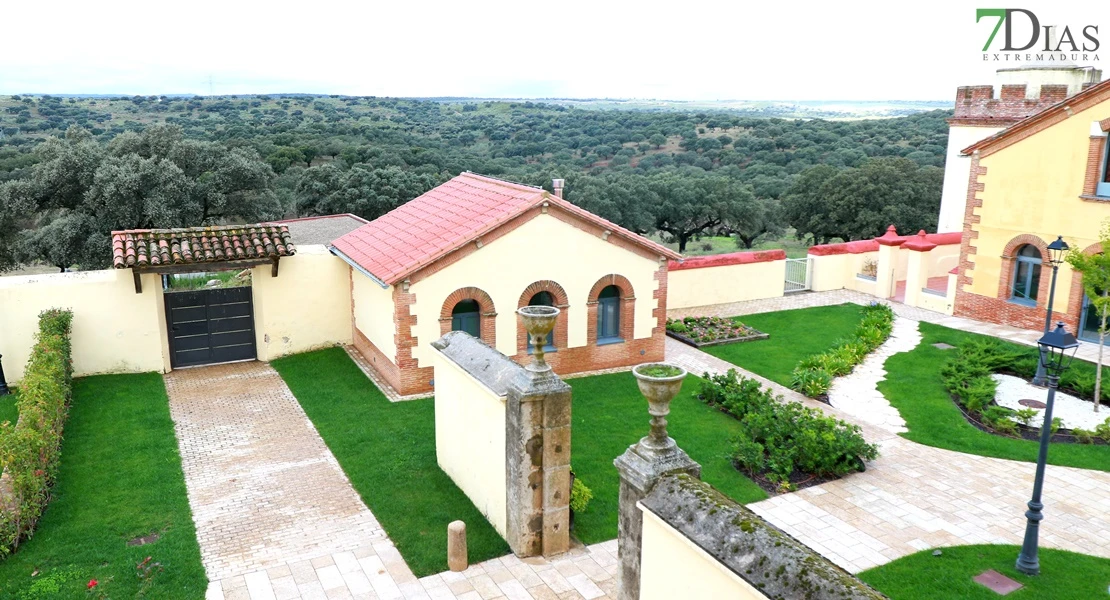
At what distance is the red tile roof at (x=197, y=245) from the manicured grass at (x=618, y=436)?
763 cm

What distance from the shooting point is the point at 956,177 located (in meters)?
28.8

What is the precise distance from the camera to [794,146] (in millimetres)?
62625

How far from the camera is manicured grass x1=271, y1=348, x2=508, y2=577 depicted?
35.1ft

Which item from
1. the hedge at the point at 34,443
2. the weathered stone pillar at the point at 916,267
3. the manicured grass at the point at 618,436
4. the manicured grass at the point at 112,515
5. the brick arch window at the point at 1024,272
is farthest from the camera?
the weathered stone pillar at the point at 916,267

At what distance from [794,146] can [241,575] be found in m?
59.7

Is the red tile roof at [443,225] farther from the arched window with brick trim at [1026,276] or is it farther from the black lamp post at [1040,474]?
the arched window with brick trim at [1026,276]

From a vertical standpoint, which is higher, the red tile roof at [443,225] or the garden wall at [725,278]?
the red tile roof at [443,225]

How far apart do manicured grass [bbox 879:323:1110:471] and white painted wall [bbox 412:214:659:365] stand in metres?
6.16

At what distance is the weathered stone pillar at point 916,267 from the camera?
24.1 metres

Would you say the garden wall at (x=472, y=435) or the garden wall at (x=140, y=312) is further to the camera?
the garden wall at (x=140, y=312)

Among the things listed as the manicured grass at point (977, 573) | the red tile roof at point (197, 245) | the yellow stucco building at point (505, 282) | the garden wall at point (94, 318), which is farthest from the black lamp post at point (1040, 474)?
the garden wall at point (94, 318)

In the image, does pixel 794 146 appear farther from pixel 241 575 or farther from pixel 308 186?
pixel 241 575

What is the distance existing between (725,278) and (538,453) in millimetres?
16063

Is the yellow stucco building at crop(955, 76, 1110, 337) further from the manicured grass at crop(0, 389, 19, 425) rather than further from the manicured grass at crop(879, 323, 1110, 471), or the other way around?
the manicured grass at crop(0, 389, 19, 425)
